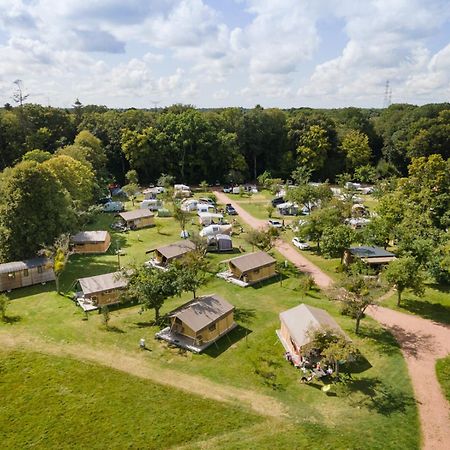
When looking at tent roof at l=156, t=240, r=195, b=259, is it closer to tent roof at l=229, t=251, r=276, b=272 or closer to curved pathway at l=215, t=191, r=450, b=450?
tent roof at l=229, t=251, r=276, b=272

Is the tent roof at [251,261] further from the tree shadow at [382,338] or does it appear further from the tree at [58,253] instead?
the tree at [58,253]

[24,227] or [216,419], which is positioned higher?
[24,227]

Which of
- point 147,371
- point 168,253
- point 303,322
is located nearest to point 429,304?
point 303,322

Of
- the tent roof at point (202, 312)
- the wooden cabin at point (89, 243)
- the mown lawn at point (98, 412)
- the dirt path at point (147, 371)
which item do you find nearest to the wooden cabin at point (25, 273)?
the wooden cabin at point (89, 243)

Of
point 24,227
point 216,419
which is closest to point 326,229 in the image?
point 216,419

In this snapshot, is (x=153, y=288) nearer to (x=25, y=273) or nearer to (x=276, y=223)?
(x=25, y=273)

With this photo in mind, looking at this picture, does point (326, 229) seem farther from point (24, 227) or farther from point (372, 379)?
point (24, 227)
